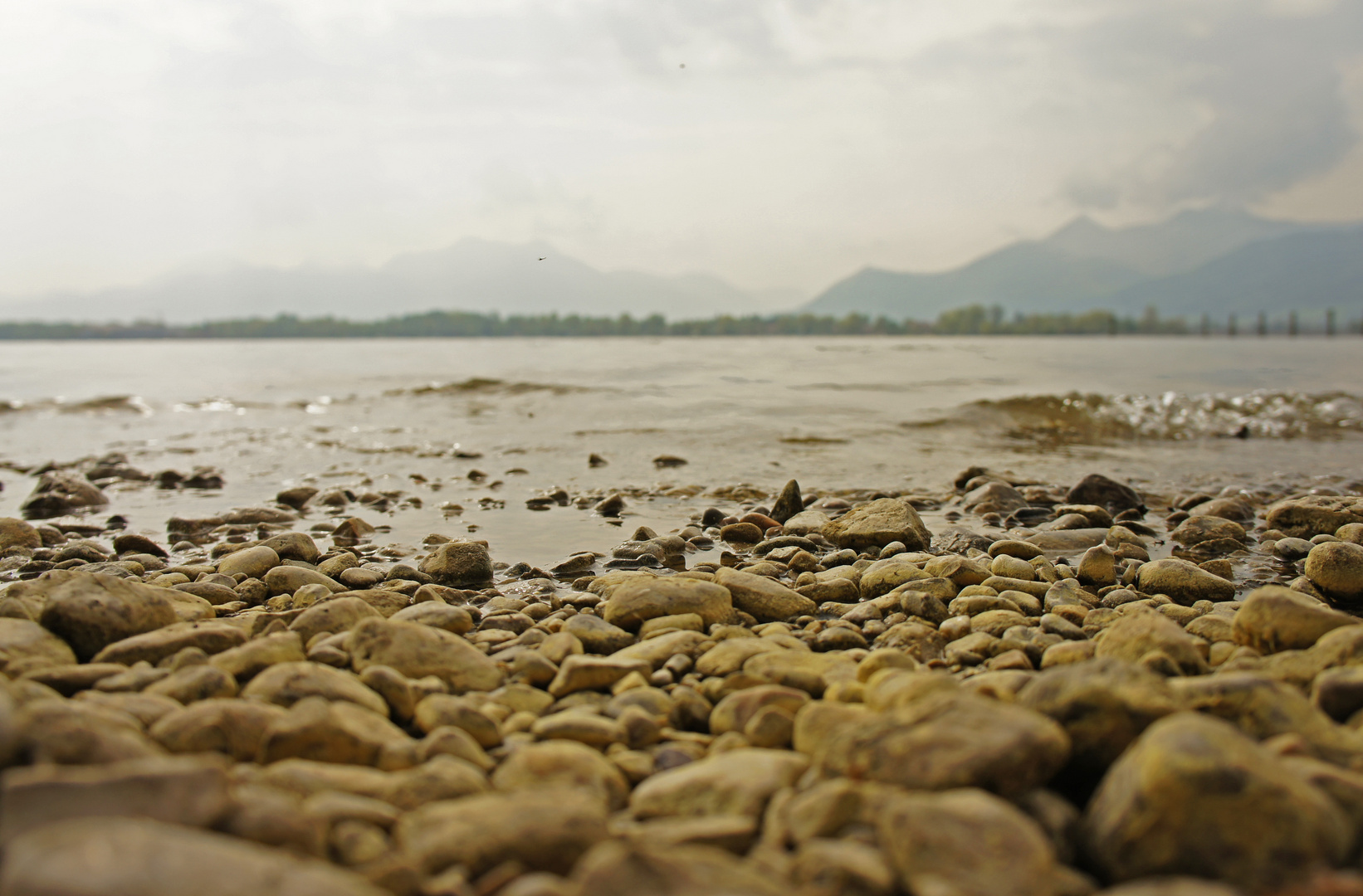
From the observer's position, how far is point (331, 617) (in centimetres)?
390

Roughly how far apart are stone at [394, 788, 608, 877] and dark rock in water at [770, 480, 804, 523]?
538 centimetres

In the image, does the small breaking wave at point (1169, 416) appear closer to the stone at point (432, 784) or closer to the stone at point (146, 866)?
the stone at point (432, 784)

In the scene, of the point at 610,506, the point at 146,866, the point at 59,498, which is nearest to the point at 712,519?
the point at 610,506

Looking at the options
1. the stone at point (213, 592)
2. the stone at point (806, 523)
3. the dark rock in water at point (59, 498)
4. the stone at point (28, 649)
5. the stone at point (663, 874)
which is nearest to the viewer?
the stone at point (663, 874)

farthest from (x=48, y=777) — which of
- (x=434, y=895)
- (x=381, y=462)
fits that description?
(x=381, y=462)

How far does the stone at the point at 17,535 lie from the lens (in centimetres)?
648

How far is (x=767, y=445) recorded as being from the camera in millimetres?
12844

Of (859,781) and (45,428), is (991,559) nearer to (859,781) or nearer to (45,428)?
(859,781)

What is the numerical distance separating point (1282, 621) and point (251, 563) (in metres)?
5.89

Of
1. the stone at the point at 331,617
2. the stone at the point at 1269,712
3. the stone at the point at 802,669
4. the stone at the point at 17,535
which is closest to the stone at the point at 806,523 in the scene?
the stone at the point at 802,669

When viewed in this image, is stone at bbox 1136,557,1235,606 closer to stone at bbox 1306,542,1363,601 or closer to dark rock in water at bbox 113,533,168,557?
stone at bbox 1306,542,1363,601

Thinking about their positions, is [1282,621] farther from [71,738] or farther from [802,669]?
[71,738]

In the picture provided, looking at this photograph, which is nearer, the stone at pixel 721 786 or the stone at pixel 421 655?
the stone at pixel 721 786

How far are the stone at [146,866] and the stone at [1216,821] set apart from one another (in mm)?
1836
